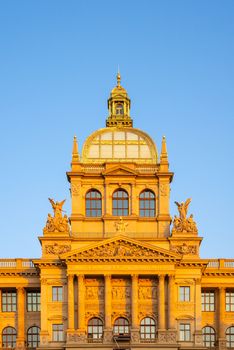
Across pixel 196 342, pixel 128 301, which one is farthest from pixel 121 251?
pixel 196 342

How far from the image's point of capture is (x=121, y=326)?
10844cm

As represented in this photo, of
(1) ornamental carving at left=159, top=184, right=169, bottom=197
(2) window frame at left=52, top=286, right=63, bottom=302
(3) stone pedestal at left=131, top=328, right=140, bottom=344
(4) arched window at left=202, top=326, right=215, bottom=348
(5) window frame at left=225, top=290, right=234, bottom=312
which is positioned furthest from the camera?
(5) window frame at left=225, top=290, right=234, bottom=312

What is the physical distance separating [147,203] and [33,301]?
15.9 metres

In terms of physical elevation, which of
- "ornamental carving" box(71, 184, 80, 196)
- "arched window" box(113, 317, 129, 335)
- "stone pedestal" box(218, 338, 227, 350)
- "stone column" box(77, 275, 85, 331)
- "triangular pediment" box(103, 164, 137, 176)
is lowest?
"stone pedestal" box(218, 338, 227, 350)

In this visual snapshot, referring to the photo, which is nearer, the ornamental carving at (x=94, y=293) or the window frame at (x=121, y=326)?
the window frame at (x=121, y=326)

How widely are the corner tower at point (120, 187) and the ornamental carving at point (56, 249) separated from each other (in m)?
2.28

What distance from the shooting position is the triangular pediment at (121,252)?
107938 mm

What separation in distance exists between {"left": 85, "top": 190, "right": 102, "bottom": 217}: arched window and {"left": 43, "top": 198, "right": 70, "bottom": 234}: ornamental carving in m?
3.73

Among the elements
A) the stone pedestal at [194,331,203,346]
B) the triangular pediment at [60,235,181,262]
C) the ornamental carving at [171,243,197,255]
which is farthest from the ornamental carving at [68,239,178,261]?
the stone pedestal at [194,331,203,346]

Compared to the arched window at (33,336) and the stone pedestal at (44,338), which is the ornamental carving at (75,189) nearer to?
the arched window at (33,336)

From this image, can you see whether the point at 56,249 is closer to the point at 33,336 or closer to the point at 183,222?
the point at 33,336

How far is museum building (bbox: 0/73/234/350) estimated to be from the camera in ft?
354

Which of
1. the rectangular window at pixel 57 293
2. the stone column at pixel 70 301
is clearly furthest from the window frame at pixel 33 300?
the stone column at pixel 70 301

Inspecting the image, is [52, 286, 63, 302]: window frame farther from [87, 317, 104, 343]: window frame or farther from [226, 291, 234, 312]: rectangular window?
[226, 291, 234, 312]: rectangular window
